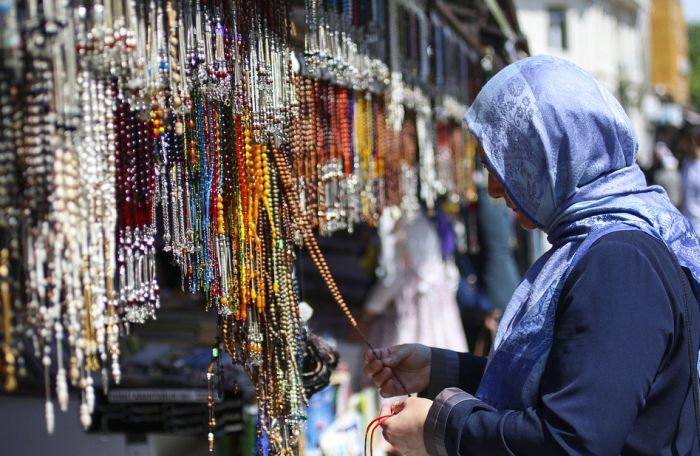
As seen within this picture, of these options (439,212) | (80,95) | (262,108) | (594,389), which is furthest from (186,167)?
(439,212)

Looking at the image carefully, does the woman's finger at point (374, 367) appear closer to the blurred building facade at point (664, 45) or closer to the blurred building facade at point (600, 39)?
the blurred building facade at point (600, 39)

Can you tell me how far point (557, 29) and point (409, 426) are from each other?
77.0ft

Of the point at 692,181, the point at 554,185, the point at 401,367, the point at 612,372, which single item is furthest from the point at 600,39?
the point at 612,372

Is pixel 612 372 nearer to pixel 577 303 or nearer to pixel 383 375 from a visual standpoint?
pixel 577 303

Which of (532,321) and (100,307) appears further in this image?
(532,321)

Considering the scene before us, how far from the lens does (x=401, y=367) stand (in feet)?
6.59

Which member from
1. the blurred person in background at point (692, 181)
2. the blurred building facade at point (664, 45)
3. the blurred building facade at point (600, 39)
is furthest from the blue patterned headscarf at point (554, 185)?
the blurred building facade at point (664, 45)

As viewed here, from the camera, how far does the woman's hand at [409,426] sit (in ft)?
5.23

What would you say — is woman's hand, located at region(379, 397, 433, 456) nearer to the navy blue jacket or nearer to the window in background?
the navy blue jacket

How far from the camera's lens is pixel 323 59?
223cm

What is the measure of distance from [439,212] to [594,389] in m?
3.43

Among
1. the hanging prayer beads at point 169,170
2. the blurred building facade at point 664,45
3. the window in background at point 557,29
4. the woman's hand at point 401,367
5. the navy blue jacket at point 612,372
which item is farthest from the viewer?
the blurred building facade at point 664,45

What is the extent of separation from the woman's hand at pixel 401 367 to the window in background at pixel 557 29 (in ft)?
74.1

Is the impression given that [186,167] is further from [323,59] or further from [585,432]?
[585,432]
